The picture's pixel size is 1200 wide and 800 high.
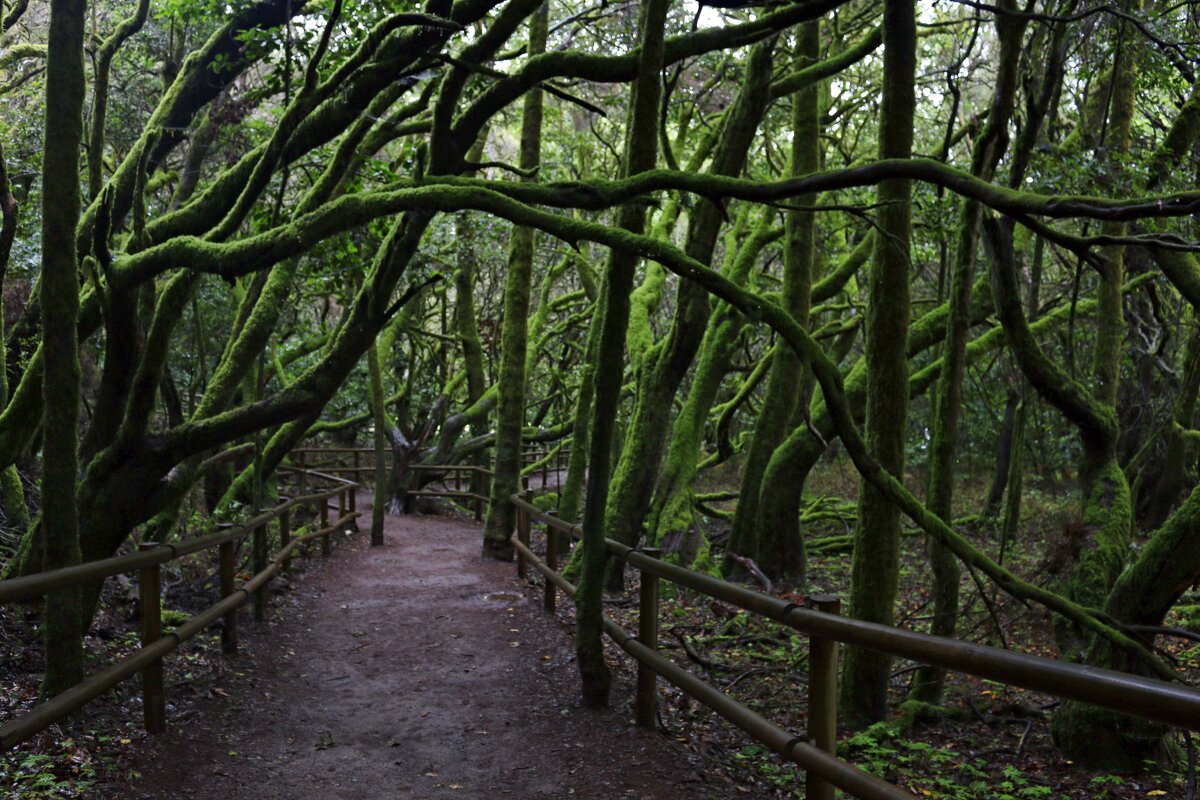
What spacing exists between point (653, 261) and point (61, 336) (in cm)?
464

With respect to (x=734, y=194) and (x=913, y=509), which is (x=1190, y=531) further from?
(x=734, y=194)

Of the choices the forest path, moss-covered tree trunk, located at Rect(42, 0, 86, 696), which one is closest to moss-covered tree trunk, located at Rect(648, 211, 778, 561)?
the forest path

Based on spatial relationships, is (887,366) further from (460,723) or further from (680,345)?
(680,345)

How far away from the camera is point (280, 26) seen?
303 inches

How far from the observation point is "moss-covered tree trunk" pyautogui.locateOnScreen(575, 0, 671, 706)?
603 centimetres


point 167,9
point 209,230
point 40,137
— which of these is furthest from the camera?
point 40,137

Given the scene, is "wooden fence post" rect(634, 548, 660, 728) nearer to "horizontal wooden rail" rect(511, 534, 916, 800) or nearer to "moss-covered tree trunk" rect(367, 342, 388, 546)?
"horizontal wooden rail" rect(511, 534, 916, 800)

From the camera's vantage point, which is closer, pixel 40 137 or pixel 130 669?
pixel 130 669

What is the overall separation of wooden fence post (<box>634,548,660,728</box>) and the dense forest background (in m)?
0.46

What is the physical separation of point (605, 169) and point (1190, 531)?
15.7 m

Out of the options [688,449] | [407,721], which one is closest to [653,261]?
[688,449]

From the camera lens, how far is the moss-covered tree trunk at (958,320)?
676 centimetres

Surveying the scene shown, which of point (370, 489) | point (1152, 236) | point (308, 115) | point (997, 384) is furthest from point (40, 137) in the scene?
point (997, 384)

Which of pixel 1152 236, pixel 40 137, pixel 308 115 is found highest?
pixel 40 137
